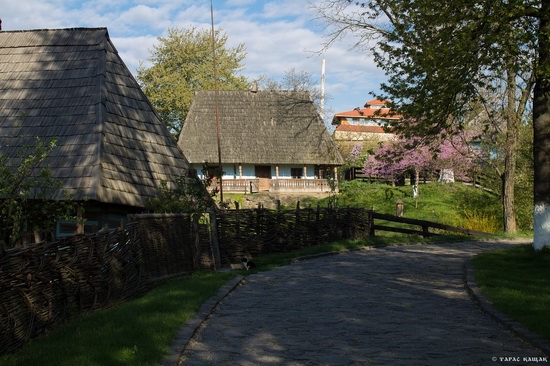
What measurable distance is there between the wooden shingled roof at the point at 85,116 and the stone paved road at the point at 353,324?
17.2 feet

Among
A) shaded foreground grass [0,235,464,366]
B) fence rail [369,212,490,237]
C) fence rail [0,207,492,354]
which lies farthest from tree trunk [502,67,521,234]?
shaded foreground grass [0,235,464,366]

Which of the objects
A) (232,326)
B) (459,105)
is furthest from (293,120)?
(232,326)

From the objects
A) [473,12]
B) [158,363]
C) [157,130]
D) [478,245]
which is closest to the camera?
[158,363]

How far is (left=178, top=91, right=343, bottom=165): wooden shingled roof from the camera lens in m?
53.8

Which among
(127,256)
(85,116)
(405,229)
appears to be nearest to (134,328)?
(127,256)

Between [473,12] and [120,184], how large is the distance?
972cm

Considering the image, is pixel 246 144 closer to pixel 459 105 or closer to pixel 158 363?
pixel 459 105

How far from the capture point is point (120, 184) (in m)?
18.0

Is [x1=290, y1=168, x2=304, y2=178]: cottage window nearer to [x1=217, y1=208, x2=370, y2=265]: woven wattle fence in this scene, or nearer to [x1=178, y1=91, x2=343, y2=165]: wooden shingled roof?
[x1=178, y1=91, x2=343, y2=165]: wooden shingled roof

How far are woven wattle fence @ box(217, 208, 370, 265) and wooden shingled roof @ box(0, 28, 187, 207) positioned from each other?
2.50 metres

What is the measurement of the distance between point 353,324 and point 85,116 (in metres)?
12.2

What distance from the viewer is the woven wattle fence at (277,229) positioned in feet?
62.7

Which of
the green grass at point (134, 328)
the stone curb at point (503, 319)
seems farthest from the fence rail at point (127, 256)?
the stone curb at point (503, 319)

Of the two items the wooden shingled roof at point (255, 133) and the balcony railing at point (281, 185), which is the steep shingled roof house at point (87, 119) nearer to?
the balcony railing at point (281, 185)
